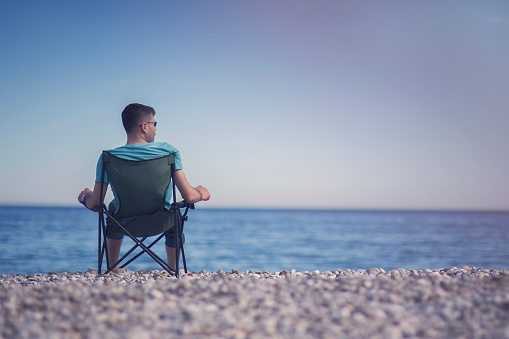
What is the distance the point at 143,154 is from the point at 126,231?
73 cm

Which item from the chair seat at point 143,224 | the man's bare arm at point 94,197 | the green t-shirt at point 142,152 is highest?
the green t-shirt at point 142,152

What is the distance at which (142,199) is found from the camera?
157 inches

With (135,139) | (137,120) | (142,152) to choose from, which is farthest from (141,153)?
(137,120)

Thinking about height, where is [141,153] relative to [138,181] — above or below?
above

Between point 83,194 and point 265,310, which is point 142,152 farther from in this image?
point 265,310

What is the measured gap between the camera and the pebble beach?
1.86 meters

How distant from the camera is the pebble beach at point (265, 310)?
1855 millimetres

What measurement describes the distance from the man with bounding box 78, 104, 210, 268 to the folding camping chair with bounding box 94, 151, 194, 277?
6 cm

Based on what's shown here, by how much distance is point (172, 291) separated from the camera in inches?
98.4

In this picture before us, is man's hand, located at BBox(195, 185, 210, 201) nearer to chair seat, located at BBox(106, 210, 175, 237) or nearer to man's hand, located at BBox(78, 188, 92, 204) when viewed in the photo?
chair seat, located at BBox(106, 210, 175, 237)

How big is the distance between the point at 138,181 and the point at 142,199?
181 mm

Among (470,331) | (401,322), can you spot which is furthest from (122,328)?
(470,331)

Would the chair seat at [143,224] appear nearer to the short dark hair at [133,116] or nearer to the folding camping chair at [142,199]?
the folding camping chair at [142,199]

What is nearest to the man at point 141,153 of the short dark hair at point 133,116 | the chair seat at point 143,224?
the short dark hair at point 133,116
